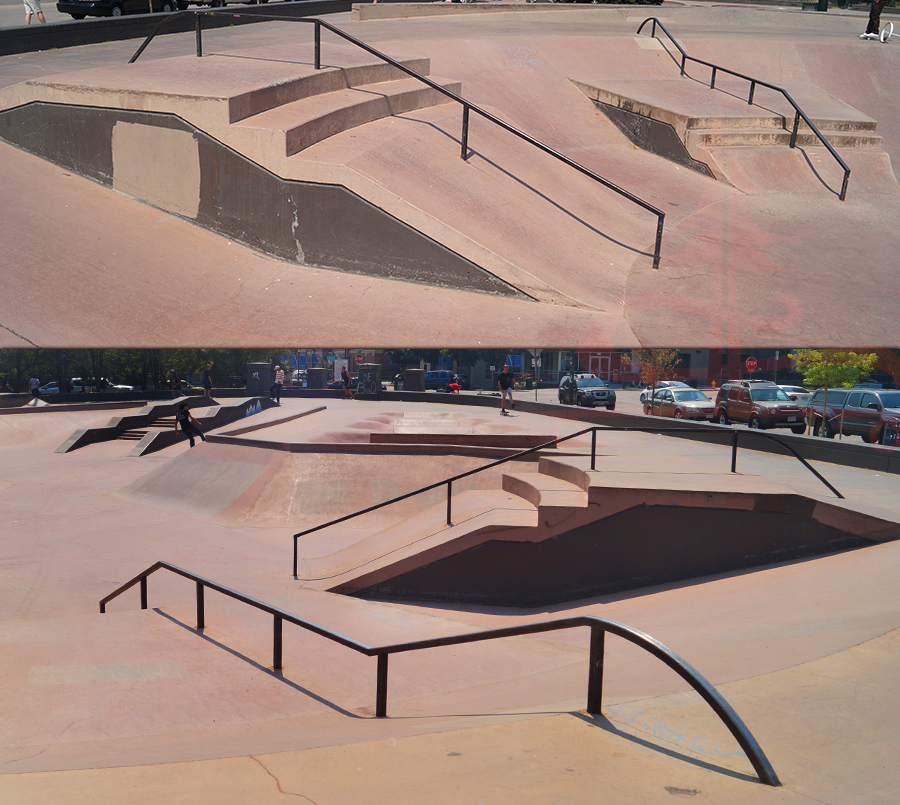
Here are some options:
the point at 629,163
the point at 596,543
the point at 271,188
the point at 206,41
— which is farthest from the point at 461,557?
the point at 206,41

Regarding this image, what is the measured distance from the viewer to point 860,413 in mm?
10719

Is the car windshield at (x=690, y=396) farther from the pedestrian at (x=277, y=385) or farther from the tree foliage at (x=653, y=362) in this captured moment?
the pedestrian at (x=277, y=385)

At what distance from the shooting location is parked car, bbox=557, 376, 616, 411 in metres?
8.91

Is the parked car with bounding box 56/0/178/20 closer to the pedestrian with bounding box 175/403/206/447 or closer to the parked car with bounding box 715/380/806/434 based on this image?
the pedestrian with bounding box 175/403/206/447

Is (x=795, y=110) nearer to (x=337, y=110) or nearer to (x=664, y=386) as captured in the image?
(x=664, y=386)

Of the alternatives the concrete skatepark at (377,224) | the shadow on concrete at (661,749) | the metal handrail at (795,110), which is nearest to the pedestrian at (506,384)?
the concrete skatepark at (377,224)

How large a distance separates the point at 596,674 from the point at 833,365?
7.31 meters

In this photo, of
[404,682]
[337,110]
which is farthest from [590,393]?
[337,110]

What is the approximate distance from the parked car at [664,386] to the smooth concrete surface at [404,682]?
2.27 feet

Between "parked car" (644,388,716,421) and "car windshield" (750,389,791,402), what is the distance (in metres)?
0.51

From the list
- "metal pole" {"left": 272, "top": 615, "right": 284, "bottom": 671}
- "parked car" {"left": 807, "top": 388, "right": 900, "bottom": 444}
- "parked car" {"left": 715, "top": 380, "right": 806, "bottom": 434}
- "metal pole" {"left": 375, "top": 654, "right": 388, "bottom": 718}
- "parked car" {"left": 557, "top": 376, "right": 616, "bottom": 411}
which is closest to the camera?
"metal pole" {"left": 375, "top": 654, "right": 388, "bottom": 718}

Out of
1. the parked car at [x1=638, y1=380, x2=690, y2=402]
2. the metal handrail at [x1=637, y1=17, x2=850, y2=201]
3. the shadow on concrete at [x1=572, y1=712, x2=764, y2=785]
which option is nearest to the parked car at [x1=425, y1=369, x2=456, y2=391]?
the parked car at [x1=638, y1=380, x2=690, y2=402]

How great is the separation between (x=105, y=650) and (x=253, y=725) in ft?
6.07

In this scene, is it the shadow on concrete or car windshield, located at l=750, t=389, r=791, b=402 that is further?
car windshield, located at l=750, t=389, r=791, b=402
